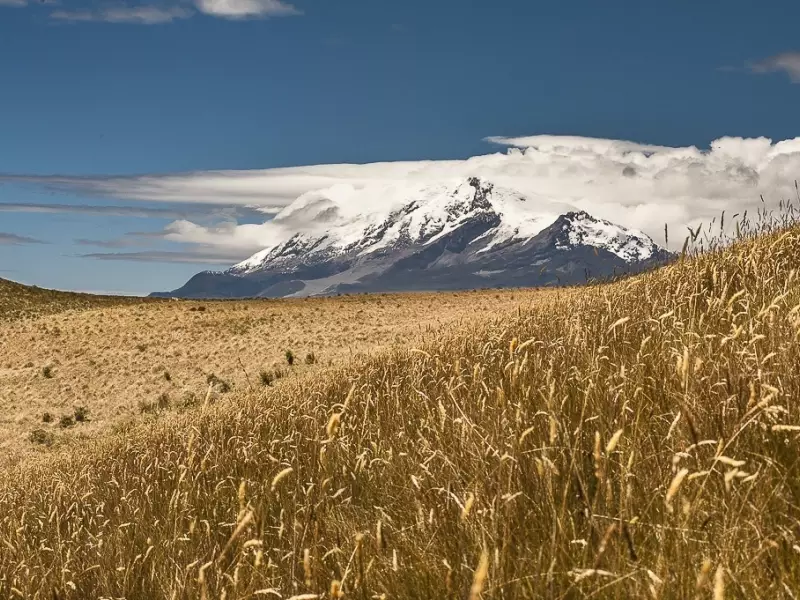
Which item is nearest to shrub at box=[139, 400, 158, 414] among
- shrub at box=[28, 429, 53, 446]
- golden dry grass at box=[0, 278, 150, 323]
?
shrub at box=[28, 429, 53, 446]

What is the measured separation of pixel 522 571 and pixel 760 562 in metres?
0.82

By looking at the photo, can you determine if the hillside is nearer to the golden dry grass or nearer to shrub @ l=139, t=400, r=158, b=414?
shrub @ l=139, t=400, r=158, b=414

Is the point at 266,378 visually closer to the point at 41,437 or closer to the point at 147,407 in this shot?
the point at 147,407

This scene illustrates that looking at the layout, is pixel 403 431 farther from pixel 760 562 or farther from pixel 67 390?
pixel 67 390

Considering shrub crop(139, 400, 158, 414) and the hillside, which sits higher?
the hillside

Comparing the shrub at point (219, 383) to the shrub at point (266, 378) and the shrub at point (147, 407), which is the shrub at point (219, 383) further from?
the shrub at point (147, 407)

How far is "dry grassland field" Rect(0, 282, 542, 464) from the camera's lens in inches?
989

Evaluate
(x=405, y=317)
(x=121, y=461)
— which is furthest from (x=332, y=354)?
(x=121, y=461)

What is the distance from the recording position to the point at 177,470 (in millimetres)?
7688

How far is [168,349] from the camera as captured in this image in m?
31.7

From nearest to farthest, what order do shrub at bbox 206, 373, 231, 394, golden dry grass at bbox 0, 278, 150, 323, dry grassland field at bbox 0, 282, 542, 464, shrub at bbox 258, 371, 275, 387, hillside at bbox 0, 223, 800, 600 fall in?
hillside at bbox 0, 223, 800, 600 < shrub at bbox 258, 371, 275, 387 < dry grassland field at bbox 0, 282, 542, 464 < shrub at bbox 206, 373, 231, 394 < golden dry grass at bbox 0, 278, 150, 323

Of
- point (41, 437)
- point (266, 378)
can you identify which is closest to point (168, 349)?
point (266, 378)

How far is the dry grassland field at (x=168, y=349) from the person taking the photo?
25.1 meters

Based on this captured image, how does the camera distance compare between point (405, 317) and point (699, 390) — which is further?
point (405, 317)
